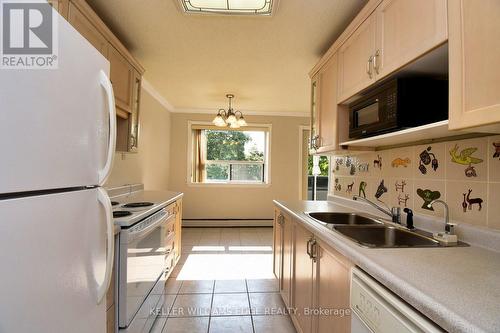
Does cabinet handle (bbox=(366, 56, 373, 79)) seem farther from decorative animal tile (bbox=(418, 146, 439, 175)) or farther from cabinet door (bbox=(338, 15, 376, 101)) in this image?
decorative animal tile (bbox=(418, 146, 439, 175))

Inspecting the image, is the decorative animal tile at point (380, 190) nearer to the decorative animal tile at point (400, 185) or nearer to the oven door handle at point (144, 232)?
the decorative animal tile at point (400, 185)

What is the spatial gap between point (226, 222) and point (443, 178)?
4252 mm

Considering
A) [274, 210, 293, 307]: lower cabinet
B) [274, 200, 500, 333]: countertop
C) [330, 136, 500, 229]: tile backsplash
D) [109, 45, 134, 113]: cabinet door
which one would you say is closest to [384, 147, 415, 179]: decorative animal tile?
[330, 136, 500, 229]: tile backsplash

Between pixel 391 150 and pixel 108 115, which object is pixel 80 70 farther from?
pixel 391 150

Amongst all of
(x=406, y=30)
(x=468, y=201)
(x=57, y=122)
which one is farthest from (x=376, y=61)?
(x=57, y=122)

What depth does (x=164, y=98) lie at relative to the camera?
436cm

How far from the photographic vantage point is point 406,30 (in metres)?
1.26

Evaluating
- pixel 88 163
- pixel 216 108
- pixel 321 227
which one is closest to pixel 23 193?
pixel 88 163

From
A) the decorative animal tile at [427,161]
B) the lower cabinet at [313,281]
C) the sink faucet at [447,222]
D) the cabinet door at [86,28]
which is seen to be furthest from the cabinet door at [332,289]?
the cabinet door at [86,28]

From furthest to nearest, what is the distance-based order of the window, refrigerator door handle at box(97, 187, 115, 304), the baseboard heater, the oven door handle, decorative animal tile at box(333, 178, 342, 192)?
the window
the baseboard heater
decorative animal tile at box(333, 178, 342, 192)
the oven door handle
refrigerator door handle at box(97, 187, 115, 304)

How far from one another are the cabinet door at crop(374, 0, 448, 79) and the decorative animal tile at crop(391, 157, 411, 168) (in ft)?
1.93

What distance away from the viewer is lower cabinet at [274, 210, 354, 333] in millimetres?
1163

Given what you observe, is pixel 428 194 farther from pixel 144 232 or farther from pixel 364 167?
pixel 144 232

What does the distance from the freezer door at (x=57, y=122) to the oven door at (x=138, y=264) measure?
731 millimetres
